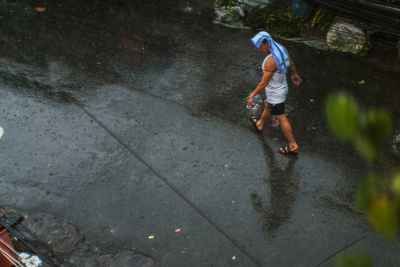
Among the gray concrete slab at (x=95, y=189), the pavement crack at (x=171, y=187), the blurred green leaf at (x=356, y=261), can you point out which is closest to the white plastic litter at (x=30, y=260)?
the gray concrete slab at (x=95, y=189)

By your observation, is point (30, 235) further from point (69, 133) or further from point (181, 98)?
point (181, 98)

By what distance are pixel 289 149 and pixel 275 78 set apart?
100 cm

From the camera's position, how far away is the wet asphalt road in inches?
189

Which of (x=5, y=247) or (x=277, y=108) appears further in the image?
(x=277, y=108)

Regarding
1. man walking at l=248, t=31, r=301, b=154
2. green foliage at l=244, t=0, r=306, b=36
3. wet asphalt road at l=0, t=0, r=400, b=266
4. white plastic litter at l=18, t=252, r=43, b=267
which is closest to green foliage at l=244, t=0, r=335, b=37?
green foliage at l=244, t=0, r=306, b=36

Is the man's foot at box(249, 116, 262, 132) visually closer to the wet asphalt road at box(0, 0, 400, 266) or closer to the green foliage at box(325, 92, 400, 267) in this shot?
the wet asphalt road at box(0, 0, 400, 266)

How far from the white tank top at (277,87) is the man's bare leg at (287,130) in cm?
25

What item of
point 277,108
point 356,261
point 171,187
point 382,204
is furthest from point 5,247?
point 382,204

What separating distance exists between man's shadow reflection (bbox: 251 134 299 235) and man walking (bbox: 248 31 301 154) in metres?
0.27

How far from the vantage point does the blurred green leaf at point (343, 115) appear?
80 centimetres

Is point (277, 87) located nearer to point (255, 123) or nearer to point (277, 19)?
point (255, 123)

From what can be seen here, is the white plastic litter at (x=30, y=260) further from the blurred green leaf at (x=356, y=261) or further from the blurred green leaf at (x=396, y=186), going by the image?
the blurred green leaf at (x=396, y=186)

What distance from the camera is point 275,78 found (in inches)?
207

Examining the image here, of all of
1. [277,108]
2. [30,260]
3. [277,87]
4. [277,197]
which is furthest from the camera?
[277,108]
